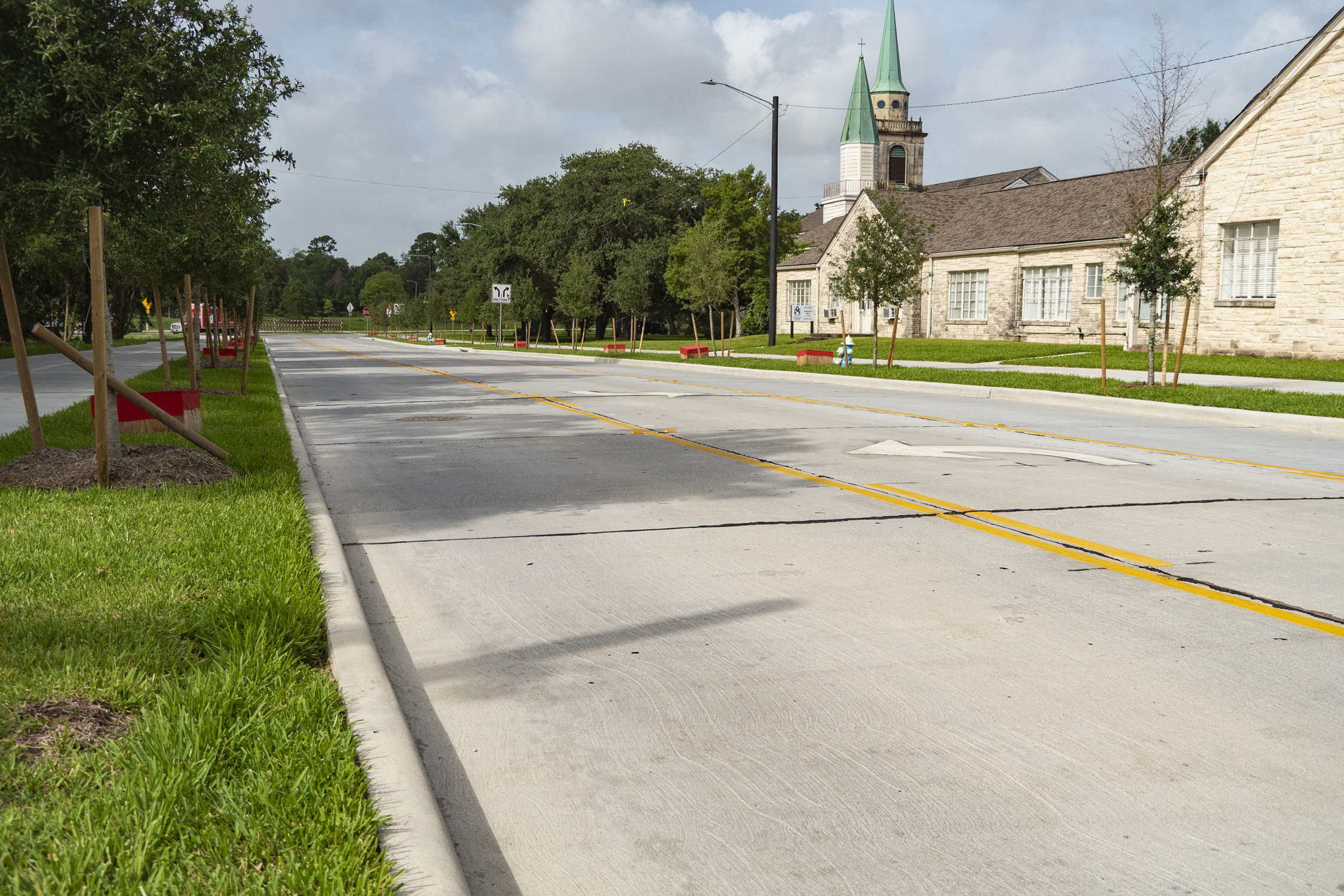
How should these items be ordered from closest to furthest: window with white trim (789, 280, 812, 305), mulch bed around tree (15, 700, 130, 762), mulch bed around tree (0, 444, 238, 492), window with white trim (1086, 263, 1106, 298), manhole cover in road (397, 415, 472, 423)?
mulch bed around tree (15, 700, 130, 762)
mulch bed around tree (0, 444, 238, 492)
manhole cover in road (397, 415, 472, 423)
window with white trim (1086, 263, 1106, 298)
window with white trim (789, 280, 812, 305)

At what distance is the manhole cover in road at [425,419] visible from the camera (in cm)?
1614

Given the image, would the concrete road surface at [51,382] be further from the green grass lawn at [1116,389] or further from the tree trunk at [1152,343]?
the tree trunk at [1152,343]

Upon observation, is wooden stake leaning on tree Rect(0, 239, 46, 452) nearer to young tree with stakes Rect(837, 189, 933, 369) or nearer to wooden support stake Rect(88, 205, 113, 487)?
wooden support stake Rect(88, 205, 113, 487)

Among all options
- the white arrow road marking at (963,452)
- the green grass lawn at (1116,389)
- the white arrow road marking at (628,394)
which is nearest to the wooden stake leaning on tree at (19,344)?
the white arrow road marking at (963,452)

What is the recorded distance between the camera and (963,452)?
11.9 meters

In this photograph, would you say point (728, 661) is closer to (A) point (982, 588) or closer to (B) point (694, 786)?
(B) point (694, 786)

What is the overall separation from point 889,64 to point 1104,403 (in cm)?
9480

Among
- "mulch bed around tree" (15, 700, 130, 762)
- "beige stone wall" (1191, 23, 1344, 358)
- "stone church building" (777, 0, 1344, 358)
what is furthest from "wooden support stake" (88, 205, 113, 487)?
"beige stone wall" (1191, 23, 1344, 358)

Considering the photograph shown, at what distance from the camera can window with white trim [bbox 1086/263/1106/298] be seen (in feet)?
127

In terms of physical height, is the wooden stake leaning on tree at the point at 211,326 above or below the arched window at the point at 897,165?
below

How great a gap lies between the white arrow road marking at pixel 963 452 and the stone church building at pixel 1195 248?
40.3 ft

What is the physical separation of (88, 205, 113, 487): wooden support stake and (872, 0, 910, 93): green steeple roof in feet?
339

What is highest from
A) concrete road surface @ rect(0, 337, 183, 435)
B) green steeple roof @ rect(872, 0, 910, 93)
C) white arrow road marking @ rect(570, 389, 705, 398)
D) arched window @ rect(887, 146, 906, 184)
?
green steeple roof @ rect(872, 0, 910, 93)

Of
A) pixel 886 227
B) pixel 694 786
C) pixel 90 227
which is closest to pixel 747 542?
pixel 694 786
